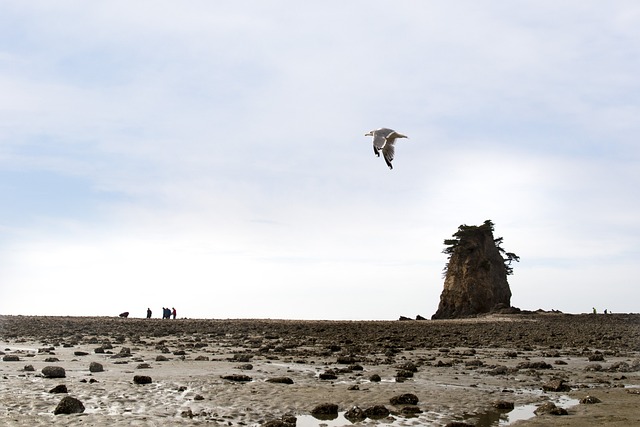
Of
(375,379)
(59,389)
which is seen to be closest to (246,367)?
(375,379)

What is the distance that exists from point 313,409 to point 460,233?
162 ft

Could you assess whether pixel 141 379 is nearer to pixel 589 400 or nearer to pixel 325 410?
pixel 325 410

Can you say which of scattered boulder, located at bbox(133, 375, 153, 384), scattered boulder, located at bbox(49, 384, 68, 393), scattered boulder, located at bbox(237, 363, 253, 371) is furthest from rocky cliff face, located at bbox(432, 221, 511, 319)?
scattered boulder, located at bbox(49, 384, 68, 393)

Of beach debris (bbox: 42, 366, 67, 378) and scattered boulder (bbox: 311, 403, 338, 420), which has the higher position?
beach debris (bbox: 42, 366, 67, 378)

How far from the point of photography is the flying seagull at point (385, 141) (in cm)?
1670

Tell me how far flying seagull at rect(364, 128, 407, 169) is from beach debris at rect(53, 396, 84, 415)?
8.81 m

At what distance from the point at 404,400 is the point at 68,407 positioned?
6147 mm

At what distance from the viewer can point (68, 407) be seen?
36.6 feet

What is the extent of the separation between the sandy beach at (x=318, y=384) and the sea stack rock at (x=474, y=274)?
29.5 meters

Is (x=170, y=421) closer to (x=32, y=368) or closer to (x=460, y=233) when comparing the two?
(x=32, y=368)

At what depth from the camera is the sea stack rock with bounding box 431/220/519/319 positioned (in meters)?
57.1

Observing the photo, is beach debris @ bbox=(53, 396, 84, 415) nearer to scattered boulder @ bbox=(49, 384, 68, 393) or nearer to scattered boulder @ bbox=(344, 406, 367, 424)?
scattered boulder @ bbox=(49, 384, 68, 393)

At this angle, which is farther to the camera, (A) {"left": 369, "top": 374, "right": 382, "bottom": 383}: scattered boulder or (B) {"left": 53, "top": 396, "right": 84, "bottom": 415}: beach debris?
(A) {"left": 369, "top": 374, "right": 382, "bottom": 383}: scattered boulder

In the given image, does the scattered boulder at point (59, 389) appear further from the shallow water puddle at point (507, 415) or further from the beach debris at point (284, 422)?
the shallow water puddle at point (507, 415)
